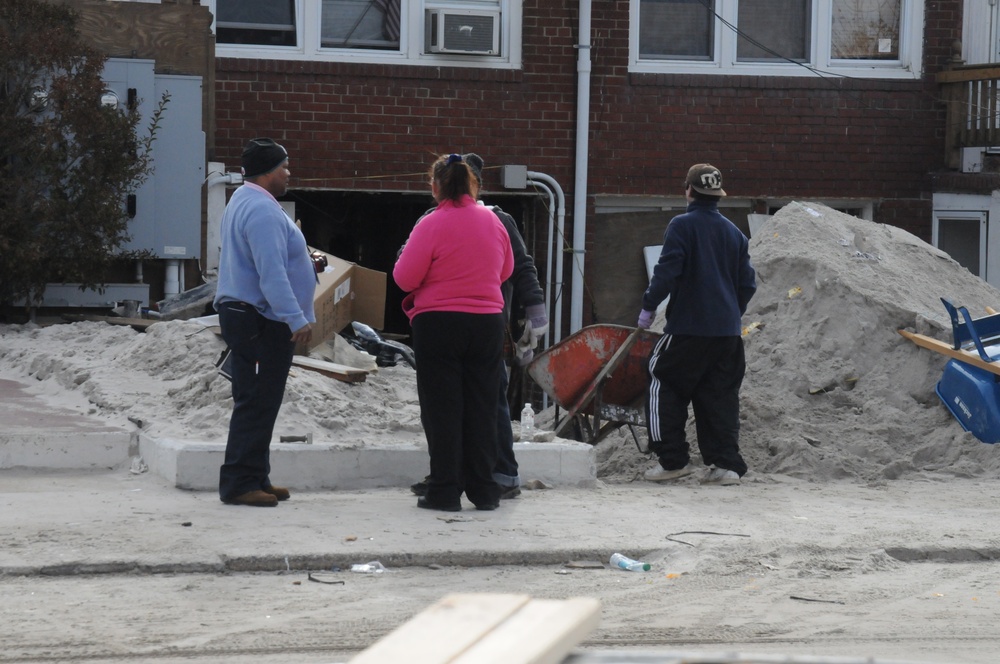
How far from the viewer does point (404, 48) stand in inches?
527

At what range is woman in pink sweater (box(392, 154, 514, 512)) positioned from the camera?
6832 millimetres

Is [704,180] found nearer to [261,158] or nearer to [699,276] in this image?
[699,276]

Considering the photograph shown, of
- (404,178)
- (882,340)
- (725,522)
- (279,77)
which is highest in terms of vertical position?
(279,77)

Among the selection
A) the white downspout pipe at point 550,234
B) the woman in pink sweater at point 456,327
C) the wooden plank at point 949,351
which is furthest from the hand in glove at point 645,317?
the white downspout pipe at point 550,234

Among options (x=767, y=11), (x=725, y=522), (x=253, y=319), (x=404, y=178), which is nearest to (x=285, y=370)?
(x=253, y=319)

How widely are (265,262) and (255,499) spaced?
4.05 ft

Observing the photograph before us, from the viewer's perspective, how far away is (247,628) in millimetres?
4977

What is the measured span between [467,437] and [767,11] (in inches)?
349

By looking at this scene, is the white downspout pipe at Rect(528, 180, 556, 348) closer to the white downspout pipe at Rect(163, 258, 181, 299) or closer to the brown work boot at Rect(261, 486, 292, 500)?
the white downspout pipe at Rect(163, 258, 181, 299)

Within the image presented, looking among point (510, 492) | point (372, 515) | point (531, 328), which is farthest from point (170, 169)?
point (372, 515)

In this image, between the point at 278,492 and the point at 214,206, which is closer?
the point at 278,492

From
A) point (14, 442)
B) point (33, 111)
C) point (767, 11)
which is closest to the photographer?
point (14, 442)

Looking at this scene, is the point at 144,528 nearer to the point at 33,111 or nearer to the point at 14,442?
the point at 14,442

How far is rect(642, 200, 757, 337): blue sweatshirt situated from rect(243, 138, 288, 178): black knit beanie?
2.61 m
